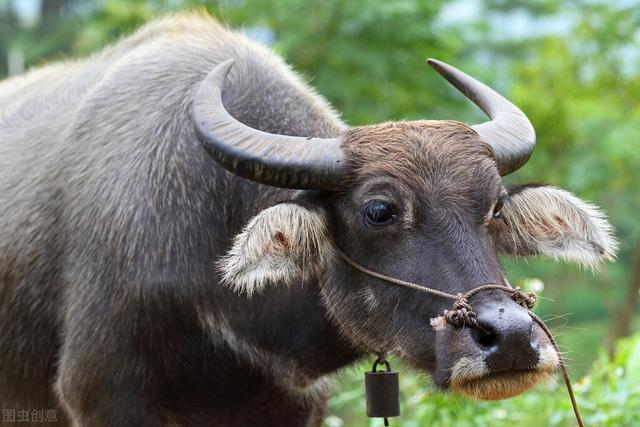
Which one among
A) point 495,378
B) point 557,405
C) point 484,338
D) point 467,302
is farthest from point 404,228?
point 557,405

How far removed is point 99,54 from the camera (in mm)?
6270

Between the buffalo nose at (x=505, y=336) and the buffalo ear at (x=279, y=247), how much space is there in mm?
873

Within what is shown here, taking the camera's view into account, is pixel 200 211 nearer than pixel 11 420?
Yes

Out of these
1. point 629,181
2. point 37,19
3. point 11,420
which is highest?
point 11,420

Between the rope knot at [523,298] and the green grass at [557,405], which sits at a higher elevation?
the rope knot at [523,298]

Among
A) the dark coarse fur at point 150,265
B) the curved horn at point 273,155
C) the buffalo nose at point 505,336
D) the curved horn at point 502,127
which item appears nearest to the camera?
the buffalo nose at point 505,336

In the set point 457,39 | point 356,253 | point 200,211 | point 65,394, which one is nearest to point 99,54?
point 200,211

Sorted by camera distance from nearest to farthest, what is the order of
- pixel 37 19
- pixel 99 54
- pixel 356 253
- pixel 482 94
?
pixel 356 253, pixel 482 94, pixel 99 54, pixel 37 19

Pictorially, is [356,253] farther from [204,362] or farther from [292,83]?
[292,83]

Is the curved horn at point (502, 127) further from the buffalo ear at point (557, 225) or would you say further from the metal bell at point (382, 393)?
the metal bell at point (382, 393)

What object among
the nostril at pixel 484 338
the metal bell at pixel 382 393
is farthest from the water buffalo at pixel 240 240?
the metal bell at pixel 382 393

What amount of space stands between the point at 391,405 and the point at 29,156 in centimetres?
253

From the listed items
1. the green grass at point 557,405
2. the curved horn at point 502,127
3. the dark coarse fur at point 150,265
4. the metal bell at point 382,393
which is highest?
the curved horn at point 502,127

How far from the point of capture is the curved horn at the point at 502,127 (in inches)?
175
